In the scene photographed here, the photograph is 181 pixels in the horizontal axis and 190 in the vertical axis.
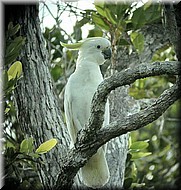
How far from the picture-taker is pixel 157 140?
3.35 m

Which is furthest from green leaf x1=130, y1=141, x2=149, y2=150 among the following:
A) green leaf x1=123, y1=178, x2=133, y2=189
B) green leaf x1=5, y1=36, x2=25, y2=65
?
green leaf x1=5, y1=36, x2=25, y2=65

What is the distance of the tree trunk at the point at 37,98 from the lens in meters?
2.11

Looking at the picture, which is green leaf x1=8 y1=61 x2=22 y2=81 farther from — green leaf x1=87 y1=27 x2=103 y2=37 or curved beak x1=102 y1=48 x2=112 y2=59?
green leaf x1=87 y1=27 x2=103 y2=37

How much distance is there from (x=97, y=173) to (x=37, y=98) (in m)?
0.42

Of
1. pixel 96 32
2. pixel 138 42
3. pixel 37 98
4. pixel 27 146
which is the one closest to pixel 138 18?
pixel 138 42

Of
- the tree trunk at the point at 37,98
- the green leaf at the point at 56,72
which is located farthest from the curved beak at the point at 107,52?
the green leaf at the point at 56,72

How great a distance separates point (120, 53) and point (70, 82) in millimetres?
512

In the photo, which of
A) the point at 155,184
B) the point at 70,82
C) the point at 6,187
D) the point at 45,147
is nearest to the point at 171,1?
the point at 70,82

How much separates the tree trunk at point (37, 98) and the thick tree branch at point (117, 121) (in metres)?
0.30

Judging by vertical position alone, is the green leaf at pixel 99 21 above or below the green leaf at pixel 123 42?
above

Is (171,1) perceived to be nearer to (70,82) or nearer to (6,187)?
(70,82)

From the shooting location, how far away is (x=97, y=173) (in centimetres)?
212

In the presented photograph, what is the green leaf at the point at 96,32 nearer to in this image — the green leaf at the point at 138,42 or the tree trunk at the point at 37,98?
the green leaf at the point at 138,42

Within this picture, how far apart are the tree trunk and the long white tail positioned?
134 millimetres
